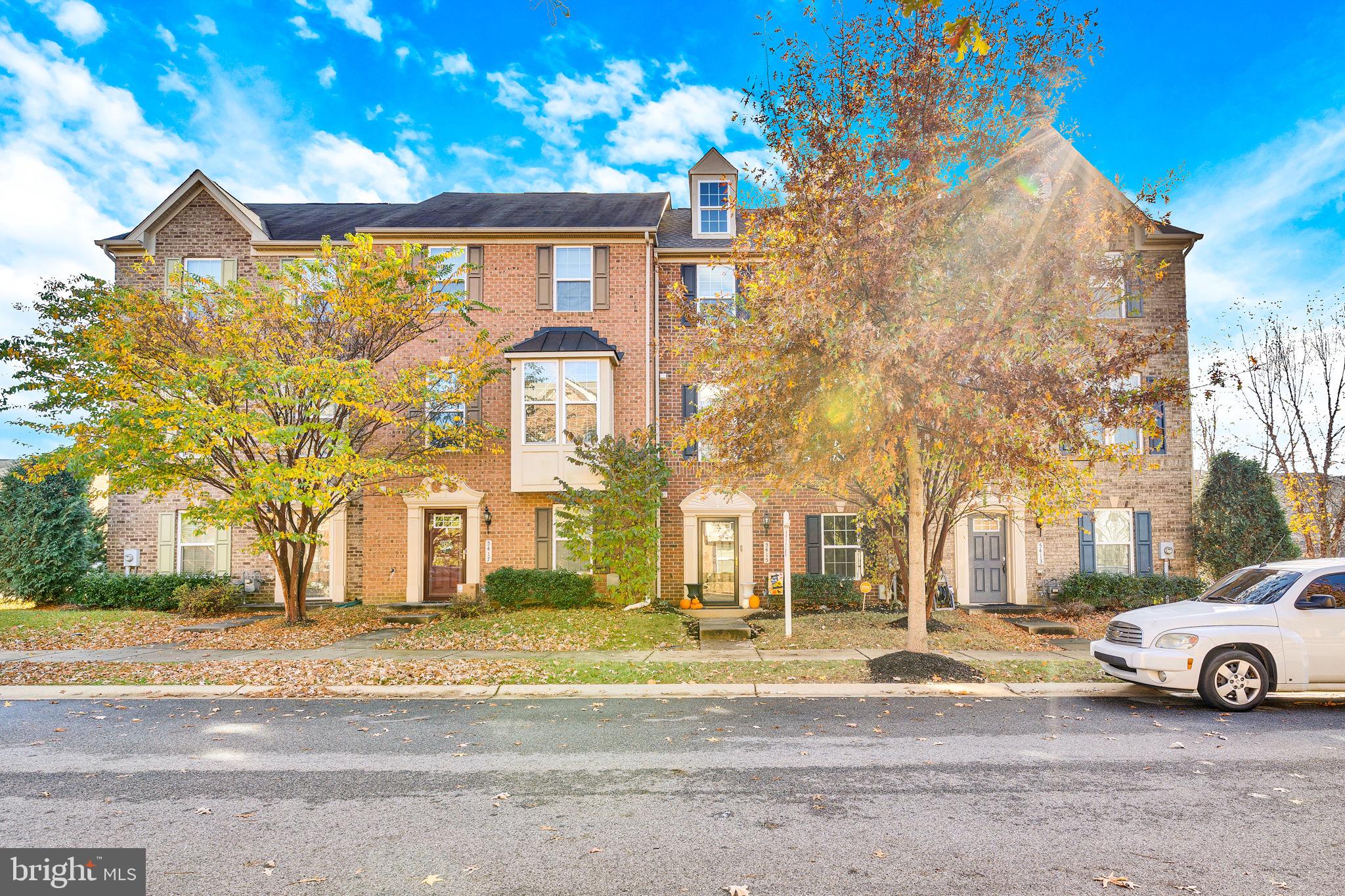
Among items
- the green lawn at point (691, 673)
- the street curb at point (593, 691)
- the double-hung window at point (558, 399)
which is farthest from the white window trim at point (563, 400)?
the street curb at point (593, 691)

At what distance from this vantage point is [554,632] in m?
13.8

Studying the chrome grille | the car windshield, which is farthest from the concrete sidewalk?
the car windshield

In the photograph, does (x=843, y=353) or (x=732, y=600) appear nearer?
(x=843, y=353)

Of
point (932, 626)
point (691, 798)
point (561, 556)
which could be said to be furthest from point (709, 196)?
point (691, 798)

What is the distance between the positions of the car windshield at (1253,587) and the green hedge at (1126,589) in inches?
366

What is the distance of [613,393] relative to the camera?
62.6 ft

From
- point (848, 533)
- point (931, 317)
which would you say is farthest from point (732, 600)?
point (931, 317)

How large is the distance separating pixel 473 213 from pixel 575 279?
3.65m

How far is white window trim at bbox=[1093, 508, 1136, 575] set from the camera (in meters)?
19.4

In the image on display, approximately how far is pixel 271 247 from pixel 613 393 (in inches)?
386

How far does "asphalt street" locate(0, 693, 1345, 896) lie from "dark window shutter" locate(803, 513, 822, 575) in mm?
10821

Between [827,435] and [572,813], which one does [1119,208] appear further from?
[572,813]

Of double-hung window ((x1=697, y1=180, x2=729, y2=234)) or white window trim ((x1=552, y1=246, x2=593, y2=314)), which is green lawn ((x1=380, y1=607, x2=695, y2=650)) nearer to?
white window trim ((x1=552, y1=246, x2=593, y2=314))

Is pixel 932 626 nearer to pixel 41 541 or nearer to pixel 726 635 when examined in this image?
pixel 726 635
